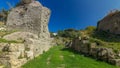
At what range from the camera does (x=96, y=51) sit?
24.8 m

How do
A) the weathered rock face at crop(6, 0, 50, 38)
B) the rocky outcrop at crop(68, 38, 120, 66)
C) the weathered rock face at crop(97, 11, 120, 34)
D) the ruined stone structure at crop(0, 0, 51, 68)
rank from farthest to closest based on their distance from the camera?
the weathered rock face at crop(97, 11, 120, 34) → the weathered rock face at crop(6, 0, 50, 38) → the ruined stone structure at crop(0, 0, 51, 68) → the rocky outcrop at crop(68, 38, 120, 66)

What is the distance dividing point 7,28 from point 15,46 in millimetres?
14211

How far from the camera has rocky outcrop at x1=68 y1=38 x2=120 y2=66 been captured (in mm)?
22538

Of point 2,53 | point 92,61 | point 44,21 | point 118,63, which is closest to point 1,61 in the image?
point 2,53

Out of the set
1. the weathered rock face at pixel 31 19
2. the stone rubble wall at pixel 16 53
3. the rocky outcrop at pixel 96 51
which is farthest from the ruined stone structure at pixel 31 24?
the rocky outcrop at pixel 96 51

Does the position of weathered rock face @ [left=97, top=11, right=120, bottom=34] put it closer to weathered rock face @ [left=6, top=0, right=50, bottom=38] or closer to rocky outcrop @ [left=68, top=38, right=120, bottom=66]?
weathered rock face @ [left=6, top=0, right=50, bottom=38]

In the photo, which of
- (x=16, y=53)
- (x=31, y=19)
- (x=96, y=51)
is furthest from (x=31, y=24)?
(x=16, y=53)

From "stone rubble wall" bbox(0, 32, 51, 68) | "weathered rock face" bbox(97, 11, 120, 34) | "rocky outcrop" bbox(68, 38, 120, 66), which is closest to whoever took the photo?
"stone rubble wall" bbox(0, 32, 51, 68)

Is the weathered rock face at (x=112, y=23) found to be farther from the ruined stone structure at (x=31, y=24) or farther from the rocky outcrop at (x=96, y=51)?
the rocky outcrop at (x=96, y=51)

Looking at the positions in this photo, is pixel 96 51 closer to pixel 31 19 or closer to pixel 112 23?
pixel 31 19

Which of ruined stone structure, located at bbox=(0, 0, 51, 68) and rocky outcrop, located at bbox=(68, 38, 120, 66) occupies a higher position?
ruined stone structure, located at bbox=(0, 0, 51, 68)

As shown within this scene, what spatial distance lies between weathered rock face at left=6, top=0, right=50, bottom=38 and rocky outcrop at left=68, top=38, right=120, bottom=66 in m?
6.56

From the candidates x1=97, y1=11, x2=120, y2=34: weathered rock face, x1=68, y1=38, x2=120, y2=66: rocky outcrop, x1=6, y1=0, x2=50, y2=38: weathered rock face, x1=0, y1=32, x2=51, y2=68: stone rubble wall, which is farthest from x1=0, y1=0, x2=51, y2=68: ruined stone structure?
x1=97, y1=11, x2=120, y2=34: weathered rock face

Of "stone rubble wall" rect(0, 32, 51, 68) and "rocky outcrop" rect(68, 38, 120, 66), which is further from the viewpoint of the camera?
"rocky outcrop" rect(68, 38, 120, 66)
